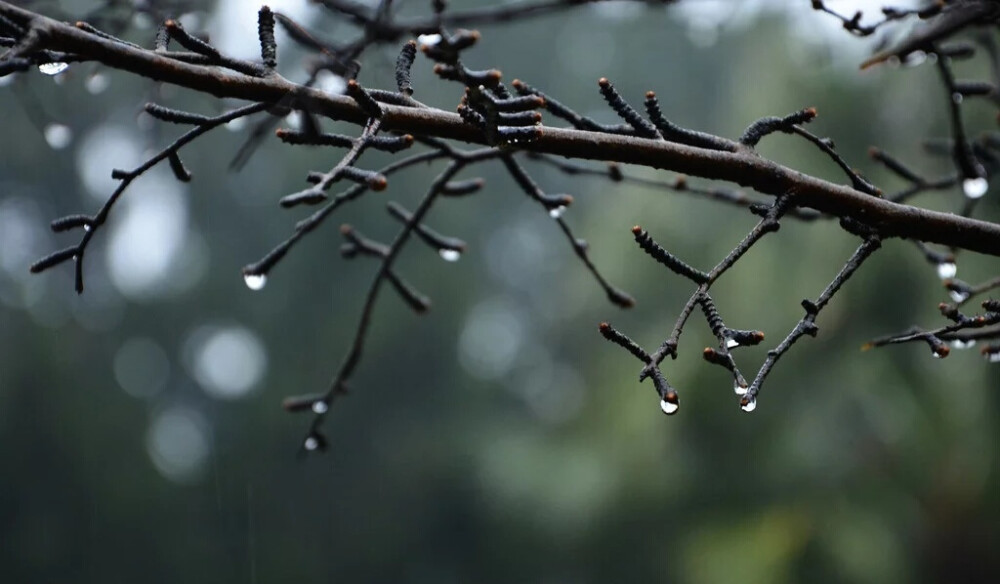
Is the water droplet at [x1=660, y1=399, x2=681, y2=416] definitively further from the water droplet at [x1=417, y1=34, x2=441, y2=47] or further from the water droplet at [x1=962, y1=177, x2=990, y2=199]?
the water droplet at [x1=962, y1=177, x2=990, y2=199]

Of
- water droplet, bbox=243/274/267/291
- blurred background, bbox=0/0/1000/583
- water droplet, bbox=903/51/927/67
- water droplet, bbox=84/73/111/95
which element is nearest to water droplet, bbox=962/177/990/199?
water droplet, bbox=903/51/927/67

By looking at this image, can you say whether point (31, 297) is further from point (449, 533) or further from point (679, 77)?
point (679, 77)

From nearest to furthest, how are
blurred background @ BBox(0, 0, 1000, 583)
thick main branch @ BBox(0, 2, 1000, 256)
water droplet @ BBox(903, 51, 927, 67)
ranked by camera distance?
thick main branch @ BBox(0, 2, 1000, 256) → water droplet @ BBox(903, 51, 927, 67) → blurred background @ BBox(0, 0, 1000, 583)

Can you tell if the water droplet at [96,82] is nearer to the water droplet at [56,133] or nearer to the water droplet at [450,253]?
the water droplet at [56,133]

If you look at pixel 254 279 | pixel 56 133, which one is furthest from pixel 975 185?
pixel 56 133

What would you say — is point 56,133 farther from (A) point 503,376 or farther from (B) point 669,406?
(A) point 503,376

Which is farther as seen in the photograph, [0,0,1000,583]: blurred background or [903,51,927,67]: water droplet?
[0,0,1000,583]: blurred background

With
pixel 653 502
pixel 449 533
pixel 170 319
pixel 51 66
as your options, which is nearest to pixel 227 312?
pixel 170 319

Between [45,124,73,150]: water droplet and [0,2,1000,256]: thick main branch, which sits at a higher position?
[0,2,1000,256]: thick main branch
